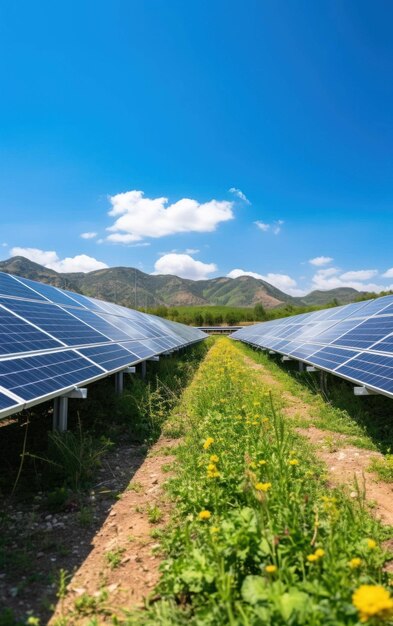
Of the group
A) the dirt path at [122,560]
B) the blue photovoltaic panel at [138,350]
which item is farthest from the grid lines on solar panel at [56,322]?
the dirt path at [122,560]

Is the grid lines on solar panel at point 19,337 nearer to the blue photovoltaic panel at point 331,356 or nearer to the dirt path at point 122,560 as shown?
the dirt path at point 122,560

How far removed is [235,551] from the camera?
306cm

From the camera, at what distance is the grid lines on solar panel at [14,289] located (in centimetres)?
1108

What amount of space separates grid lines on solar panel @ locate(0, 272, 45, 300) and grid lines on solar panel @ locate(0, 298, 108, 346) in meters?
0.51

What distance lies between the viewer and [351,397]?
10148 mm

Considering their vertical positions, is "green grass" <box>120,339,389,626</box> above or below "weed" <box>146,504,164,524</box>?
above

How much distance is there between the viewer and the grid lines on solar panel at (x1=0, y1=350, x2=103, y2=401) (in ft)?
17.0

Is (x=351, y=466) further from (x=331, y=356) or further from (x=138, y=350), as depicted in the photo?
(x=138, y=350)

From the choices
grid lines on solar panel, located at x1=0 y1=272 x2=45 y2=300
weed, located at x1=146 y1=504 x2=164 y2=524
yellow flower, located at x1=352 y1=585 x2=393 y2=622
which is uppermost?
grid lines on solar panel, located at x1=0 y1=272 x2=45 y2=300

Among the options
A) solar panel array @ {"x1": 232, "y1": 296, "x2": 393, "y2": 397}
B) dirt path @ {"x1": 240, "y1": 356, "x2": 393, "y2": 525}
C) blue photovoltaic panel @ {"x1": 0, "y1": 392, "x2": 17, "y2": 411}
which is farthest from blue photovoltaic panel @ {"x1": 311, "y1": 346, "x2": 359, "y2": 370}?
blue photovoltaic panel @ {"x1": 0, "y1": 392, "x2": 17, "y2": 411}

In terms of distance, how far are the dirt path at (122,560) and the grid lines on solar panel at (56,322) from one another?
14.7 feet

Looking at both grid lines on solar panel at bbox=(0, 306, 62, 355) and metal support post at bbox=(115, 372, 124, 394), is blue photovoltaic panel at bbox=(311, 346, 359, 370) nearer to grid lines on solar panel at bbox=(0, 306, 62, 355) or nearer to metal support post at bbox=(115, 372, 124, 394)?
metal support post at bbox=(115, 372, 124, 394)

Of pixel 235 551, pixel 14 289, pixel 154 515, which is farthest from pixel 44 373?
pixel 14 289

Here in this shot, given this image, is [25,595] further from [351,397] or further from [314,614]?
[351,397]
